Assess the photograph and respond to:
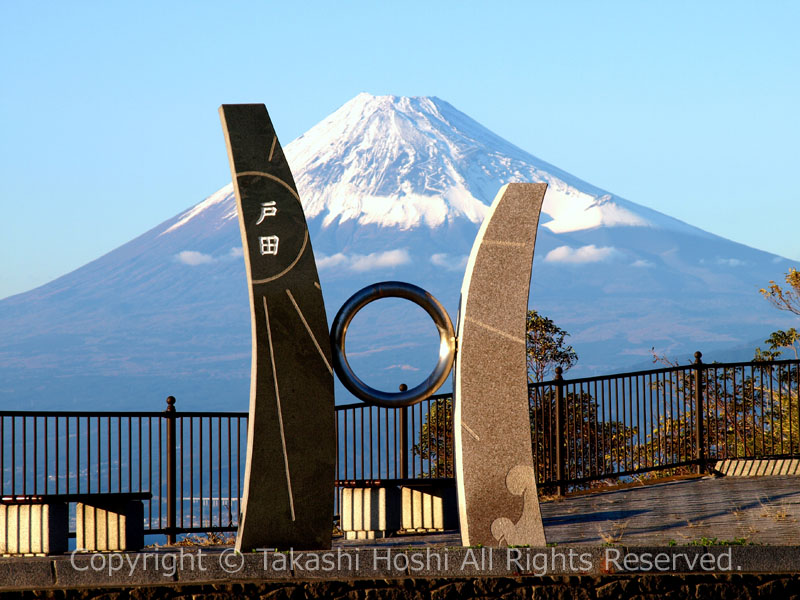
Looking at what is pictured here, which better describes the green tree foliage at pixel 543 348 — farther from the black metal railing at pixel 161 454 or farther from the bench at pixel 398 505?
the bench at pixel 398 505

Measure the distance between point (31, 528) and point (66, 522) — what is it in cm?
31

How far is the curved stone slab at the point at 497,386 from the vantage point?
8539 millimetres

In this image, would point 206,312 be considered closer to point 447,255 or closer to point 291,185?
point 447,255

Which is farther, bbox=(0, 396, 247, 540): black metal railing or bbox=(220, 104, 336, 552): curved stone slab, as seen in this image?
bbox=(0, 396, 247, 540): black metal railing

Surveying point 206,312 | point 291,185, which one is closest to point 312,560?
point 291,185

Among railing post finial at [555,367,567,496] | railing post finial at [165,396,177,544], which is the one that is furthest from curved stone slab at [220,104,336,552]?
railing post finial at [555,367,567,496]

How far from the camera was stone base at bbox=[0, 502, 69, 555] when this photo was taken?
9094 mm

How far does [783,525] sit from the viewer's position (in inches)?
376

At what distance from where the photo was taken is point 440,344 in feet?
28.8

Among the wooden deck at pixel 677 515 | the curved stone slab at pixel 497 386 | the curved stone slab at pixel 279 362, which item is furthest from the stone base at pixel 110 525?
the curved stone slab at pixel 497 386

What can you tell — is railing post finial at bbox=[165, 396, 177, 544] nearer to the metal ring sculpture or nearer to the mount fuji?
the metal ring sculpture

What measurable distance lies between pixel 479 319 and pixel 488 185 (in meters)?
182

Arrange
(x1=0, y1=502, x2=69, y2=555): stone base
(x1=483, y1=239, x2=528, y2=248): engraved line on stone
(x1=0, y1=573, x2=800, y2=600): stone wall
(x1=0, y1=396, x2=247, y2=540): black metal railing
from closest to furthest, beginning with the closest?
(x1=0, y1=573, x2=800, y2=600): stone wall, (x1=483, y1=239, x2=528, y2=248): engraved line on stone, (x1=0, y1=502, x2=69, y2=555): stone base, (x1=0, y1=396, x2=247, y2=540): black metal railing

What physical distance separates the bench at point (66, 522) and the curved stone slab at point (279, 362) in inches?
61.5
